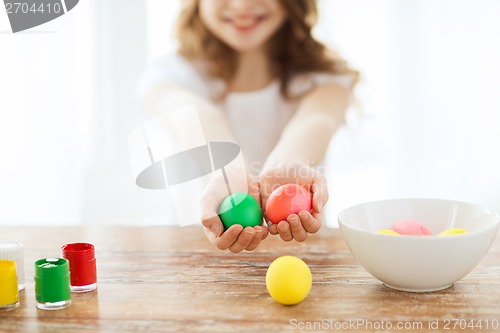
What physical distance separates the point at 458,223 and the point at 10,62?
320cm

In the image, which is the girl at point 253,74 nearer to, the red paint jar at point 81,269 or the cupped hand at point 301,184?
the cupped hand at point 301,184

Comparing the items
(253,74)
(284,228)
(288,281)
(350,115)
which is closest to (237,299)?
(288,281)

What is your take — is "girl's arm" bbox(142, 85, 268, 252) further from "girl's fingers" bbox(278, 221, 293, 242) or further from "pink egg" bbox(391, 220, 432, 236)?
"pink egg" bbox(391, 220, 432, 236)

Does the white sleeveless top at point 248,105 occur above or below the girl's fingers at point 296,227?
below

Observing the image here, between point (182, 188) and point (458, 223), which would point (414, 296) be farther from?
point (182, 188)

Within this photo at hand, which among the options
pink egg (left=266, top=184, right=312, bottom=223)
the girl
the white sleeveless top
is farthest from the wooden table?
the white sleeveless top

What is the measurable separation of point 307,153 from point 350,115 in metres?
2.18

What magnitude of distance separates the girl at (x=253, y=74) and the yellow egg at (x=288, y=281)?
96cm

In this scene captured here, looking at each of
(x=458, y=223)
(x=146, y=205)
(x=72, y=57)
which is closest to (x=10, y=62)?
(x=72, y=57)

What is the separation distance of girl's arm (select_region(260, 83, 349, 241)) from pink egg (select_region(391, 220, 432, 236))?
177mm

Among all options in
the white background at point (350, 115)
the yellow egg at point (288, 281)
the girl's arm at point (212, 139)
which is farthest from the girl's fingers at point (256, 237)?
the white background at point (350, 115)

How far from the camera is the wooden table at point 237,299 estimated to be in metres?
1.16

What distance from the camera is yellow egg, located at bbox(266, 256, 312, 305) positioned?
122cm

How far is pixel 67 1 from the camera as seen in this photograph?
3.95m
